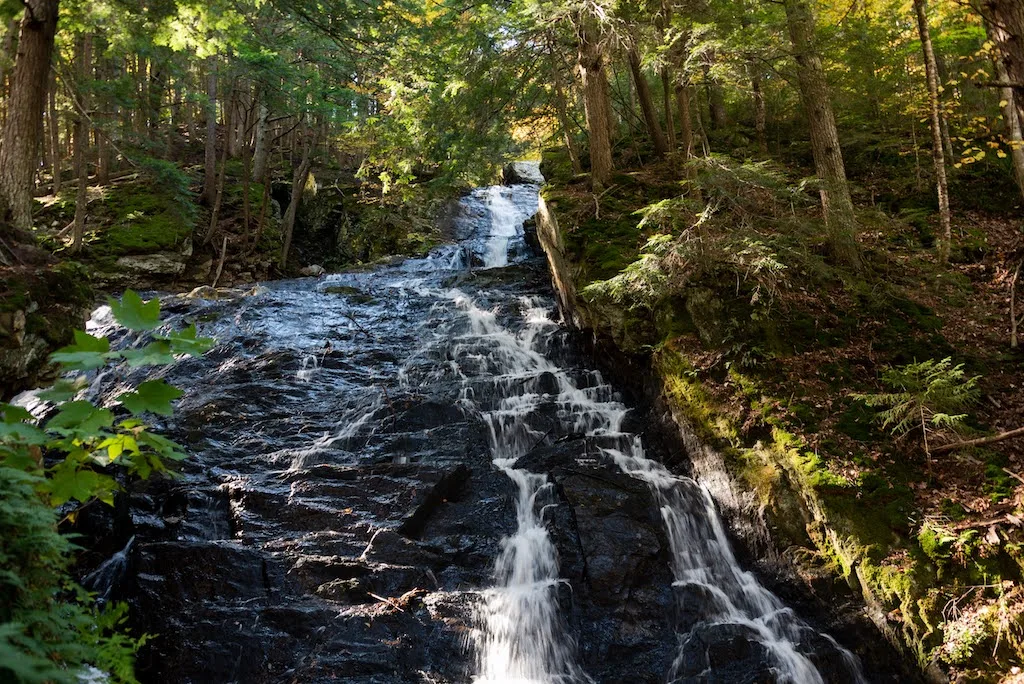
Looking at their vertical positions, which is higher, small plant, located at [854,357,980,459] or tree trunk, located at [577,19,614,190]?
tree trunk, located at [577,19,614,190]

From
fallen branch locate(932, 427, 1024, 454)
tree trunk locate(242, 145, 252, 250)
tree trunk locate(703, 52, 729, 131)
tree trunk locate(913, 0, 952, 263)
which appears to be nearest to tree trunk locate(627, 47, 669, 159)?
tree trunk locate(703, 52, 729, 131)

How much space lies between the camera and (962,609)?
193 inches

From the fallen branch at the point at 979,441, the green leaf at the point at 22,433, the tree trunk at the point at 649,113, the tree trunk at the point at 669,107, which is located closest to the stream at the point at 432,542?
the fallen branch at the point at 979,441

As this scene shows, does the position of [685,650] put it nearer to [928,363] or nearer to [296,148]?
[928,363]

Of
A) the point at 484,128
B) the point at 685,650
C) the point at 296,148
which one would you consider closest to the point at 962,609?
the point at 685,650

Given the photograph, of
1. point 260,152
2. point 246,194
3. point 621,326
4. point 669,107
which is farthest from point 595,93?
point 260,152

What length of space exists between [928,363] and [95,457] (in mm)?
7338

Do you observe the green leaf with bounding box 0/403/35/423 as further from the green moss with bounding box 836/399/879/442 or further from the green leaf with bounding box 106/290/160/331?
the green moss with bounding box 836/399/879/442

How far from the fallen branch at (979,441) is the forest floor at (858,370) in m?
A: 0.09

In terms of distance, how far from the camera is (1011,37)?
4.66 m

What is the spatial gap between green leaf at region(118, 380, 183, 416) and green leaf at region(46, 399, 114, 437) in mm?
82

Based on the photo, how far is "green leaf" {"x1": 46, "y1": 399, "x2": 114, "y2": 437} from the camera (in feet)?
6.83

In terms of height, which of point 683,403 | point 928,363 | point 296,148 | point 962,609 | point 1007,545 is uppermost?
point 296,148

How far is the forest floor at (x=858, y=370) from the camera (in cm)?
506
